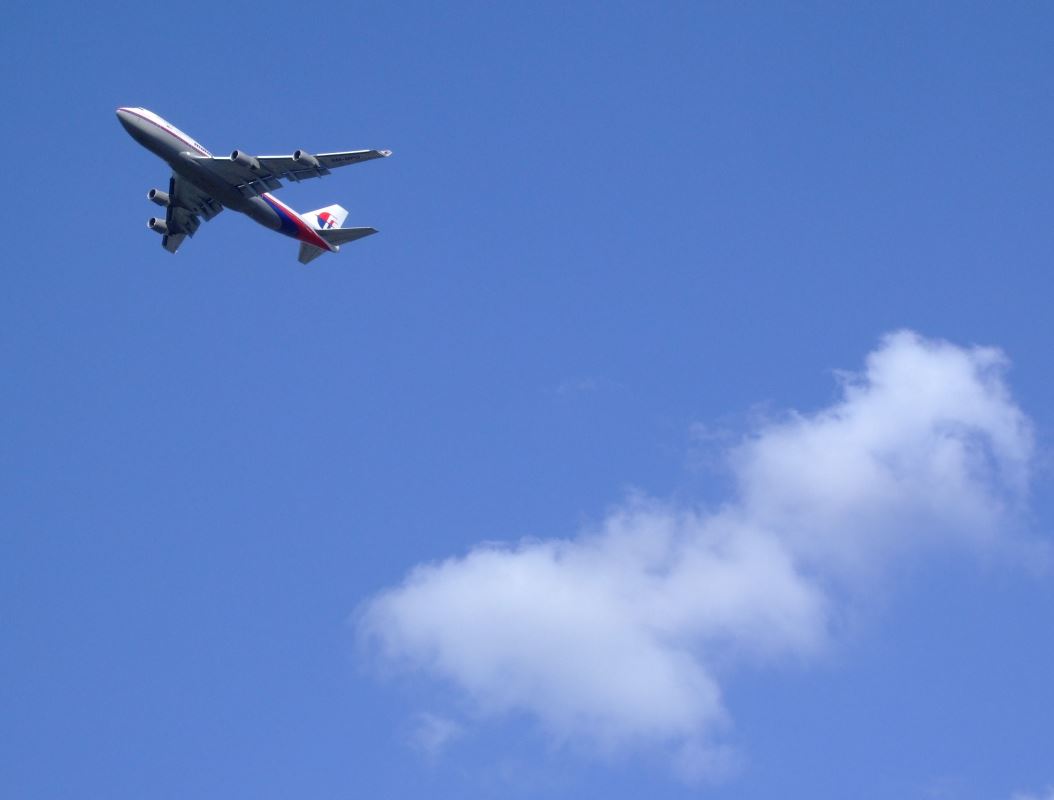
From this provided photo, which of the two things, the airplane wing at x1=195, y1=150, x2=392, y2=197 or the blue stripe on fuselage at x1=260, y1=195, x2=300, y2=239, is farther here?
the blue stripe on fuselage at x1=260, y1=195, x2=300, y2=239

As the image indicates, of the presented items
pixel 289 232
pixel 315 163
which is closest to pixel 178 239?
pixel 289 232

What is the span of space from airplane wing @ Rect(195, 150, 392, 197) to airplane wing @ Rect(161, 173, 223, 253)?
5.92 metres

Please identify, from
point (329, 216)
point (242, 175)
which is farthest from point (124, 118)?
point (329, 216)

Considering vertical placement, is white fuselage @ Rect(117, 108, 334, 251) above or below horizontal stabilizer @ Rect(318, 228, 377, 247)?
below

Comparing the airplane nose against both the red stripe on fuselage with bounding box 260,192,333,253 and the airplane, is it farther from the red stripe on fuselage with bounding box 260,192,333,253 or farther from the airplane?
the red stripe on fuselage with bounding box 260,192,333,253

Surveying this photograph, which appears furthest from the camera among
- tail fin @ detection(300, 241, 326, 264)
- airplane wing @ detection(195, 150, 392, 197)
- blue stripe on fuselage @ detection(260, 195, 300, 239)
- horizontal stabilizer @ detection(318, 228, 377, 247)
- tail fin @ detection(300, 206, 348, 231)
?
tail fin @ detection(300, 206, 348, 231)

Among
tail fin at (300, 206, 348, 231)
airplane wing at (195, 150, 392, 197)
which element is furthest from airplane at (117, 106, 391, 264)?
tail fin at (300, 206, 348, 231)

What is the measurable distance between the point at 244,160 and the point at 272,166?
1792 millimetres

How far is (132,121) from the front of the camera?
9412 cm

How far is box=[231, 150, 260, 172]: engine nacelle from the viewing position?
93500mm

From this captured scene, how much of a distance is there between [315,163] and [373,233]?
9.69 meters

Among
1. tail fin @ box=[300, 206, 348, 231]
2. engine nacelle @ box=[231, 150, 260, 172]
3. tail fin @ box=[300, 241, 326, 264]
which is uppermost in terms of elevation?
tail fin @ box=[300, 206, 348, 231]

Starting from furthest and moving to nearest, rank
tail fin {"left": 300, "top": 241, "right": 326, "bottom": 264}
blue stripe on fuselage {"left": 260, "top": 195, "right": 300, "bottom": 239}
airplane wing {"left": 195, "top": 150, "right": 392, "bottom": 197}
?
tail fin {"left": 300, "top": 241, "right": 326, "bottom": 264}, blue stripe on fuselage {"left": 260, "top": 195, "right": 300, "bottom": 239}, airplane wing {"left": 195, "top": 150, "right": 392, "bottom": 197}

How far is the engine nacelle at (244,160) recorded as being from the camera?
9350 cm
